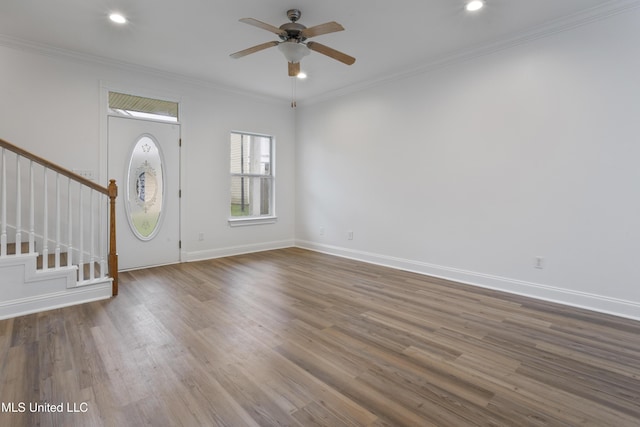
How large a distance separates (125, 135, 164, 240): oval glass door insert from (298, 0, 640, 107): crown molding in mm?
3348

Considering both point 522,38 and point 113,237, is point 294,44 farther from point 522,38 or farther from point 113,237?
point 113,237

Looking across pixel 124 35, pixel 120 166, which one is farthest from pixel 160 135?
pixel 124 35

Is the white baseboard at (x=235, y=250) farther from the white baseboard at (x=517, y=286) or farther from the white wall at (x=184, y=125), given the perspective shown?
the white baseboard at (x=517, y=286)

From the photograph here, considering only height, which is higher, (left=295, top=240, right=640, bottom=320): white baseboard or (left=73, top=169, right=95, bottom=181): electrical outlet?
(left=73, top=169, right=95, bottom=181): electrical outlet

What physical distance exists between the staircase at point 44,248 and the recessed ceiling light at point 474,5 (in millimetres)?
3953

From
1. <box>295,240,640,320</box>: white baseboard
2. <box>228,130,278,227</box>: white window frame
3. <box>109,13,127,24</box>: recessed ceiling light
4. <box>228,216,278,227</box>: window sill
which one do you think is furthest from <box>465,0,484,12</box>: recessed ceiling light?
<box>228,216,278,227</box>: window sill

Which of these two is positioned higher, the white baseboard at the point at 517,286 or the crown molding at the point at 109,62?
the crown molding at the point at 109,62

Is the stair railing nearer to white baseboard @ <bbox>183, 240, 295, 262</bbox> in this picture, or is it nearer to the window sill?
white baseboard @ <bbox>183, 240, 295, 262</bbox>

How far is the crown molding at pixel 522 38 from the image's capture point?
290 cm

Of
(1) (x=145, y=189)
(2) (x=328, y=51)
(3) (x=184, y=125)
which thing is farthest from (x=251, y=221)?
(2) (x=328, y=51)

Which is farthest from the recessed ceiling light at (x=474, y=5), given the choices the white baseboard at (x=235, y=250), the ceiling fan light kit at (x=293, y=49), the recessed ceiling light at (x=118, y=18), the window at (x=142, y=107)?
the white baseboard at (x=235, y=250)

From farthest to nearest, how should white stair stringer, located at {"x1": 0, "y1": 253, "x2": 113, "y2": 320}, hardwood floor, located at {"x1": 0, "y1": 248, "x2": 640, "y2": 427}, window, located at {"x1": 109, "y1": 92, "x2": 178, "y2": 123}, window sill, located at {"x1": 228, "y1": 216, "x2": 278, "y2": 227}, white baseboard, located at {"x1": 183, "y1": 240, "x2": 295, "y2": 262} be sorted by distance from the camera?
window sill, located at {"x1": 228, "y1": 216, "x2": 278, "y2": 227} → white baseboard, located at {"x1": 183, "y1": 240, "x2": 295, "y2": 262} → window, located at {"x1": 109, "y1": 92, "x2": 178, "y2": 123} → white stair stringer, located at {"x1": 0, "y1": 253, "x2": 113, "y2": 320} → hardwood floor, located at {"x1": 0, "y1": 248, "x2": 640, "y2": 427}

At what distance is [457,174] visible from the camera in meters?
4.07

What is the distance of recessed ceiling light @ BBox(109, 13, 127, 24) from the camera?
3076 millimetres
